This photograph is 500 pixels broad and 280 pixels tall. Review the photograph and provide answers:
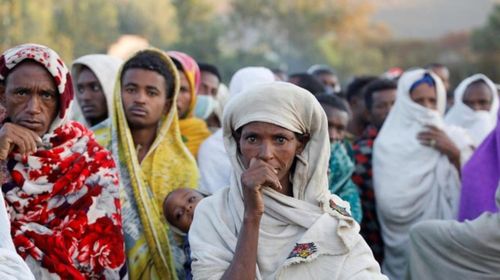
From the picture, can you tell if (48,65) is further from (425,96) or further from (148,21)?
(148,21)

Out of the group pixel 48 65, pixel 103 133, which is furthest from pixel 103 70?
pixel 48 65

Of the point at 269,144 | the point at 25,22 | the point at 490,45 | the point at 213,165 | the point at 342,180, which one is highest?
the point at 269,144

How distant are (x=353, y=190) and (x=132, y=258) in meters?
1.64

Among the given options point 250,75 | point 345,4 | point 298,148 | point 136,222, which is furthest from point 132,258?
point 345,4

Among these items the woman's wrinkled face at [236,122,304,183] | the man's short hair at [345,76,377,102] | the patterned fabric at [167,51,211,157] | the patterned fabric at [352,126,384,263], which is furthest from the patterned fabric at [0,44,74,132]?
the man's short hair at [345,76,377,102]

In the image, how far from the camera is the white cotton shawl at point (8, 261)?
2.85m

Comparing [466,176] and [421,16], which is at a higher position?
[466,176]

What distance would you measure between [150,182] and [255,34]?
133 feet

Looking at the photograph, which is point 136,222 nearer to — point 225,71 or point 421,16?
point 225,71

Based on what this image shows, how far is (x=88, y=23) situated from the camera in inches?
1417

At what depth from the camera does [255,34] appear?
44406 millimetres

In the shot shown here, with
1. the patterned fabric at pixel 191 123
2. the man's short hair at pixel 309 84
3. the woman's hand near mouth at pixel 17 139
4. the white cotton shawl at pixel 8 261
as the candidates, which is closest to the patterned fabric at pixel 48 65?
the woman's hand near mouth at pixel 17 139

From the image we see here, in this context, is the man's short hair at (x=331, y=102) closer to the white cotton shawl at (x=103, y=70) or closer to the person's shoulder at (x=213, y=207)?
the white cotton shawl at (x=103, y=70)

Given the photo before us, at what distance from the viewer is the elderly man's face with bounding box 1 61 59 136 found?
11.9 ft
